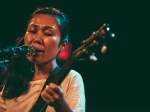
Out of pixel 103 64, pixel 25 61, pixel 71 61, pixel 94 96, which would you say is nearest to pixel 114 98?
pixel 94 96

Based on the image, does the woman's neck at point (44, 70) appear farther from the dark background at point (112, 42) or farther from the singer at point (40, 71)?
the dark background at point (112, 42)

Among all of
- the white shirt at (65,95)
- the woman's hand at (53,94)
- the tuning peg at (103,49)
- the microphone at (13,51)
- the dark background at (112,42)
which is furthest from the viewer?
the dark background at (112,42)

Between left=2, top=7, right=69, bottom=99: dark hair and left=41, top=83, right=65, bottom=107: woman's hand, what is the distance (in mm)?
732

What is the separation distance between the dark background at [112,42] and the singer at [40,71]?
7.23ft

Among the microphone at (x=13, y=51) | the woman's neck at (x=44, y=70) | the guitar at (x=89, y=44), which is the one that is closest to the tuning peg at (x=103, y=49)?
the guitar at (x=89, y=44)

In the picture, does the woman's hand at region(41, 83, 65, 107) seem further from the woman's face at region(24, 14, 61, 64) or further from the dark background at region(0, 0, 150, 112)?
the dark background at region(0, 0, 150, 112)

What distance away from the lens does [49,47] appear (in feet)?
8.66

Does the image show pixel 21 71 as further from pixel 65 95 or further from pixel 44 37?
pixel 65 95

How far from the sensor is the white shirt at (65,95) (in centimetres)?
251

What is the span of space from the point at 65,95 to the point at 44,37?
516 mm

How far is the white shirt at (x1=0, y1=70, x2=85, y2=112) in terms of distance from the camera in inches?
98.8

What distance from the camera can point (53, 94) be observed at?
205 cm

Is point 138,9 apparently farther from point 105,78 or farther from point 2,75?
point 2,75

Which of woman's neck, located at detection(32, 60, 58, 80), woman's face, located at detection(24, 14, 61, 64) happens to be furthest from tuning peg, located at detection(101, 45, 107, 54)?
woman's neck, located at detection(32, 60, 58, 80)
